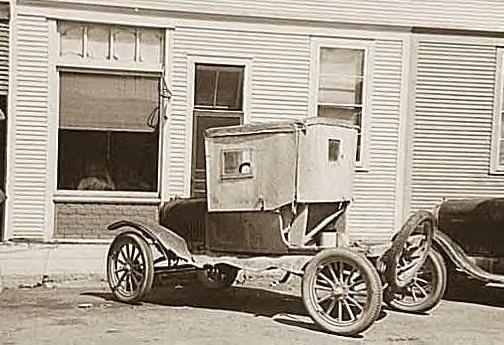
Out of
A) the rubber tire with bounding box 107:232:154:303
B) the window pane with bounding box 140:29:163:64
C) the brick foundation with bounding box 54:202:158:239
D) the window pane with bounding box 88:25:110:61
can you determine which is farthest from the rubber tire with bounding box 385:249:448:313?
the window pane with bounding box 88:25:110:61

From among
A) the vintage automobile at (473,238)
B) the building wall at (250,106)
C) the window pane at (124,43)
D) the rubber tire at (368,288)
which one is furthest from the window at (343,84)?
the rubber tire at (368,288)

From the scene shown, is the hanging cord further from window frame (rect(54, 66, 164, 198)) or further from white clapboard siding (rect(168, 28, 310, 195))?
white clapboard siding (rect(168, 28, 310, 195))

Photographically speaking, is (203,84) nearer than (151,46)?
No

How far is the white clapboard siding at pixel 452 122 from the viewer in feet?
53.2

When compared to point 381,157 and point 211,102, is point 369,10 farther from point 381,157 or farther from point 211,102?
point 211,102

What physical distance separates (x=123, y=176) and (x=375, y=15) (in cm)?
542

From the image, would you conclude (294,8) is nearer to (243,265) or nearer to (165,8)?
(165,8)

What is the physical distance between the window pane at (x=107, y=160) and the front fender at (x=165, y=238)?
5800 millimetres

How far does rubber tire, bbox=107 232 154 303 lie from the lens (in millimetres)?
9320

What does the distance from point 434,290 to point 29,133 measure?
818 cm

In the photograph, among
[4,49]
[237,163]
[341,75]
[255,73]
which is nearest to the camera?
[237,163]

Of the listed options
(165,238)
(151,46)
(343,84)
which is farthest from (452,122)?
(165,238)

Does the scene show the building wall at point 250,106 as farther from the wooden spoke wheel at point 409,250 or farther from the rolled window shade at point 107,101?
the wooden spoke wheel at point 409,250

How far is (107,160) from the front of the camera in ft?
50.6
